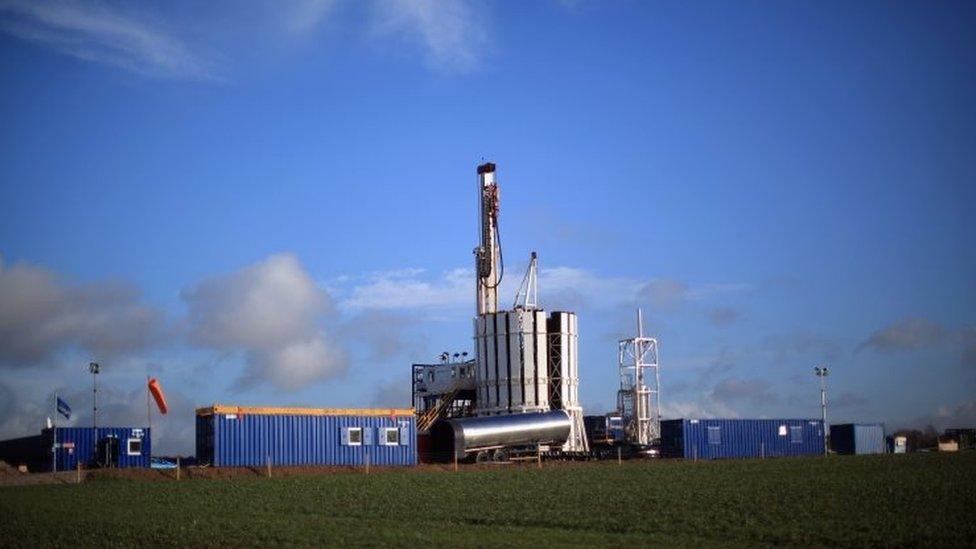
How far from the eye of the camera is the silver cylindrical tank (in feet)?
209

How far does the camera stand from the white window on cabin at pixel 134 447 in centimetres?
5419

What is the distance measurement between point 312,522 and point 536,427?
33.1 meters

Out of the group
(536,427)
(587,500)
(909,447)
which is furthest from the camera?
(909,447)

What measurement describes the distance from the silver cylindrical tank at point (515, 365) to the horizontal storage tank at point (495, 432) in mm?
4675

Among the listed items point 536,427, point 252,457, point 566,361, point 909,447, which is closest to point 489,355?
point 566,361

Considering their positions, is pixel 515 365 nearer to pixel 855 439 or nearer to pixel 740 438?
pixel 740 438

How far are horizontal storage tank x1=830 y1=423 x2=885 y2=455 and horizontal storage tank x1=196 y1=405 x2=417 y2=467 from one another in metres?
36.3

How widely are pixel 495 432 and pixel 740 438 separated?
18.1 meters

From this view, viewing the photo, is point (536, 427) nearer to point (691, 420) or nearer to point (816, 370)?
point (691, 420)

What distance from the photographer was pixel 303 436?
51.6 m

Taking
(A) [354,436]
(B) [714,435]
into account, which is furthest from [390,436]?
(B) [714,435]

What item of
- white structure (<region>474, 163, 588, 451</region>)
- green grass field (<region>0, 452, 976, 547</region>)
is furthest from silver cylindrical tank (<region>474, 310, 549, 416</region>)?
green grass field (<region>0, 452, 976, 547</region>)

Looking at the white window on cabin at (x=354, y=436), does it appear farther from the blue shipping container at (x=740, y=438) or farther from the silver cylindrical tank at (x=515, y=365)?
the blue shipping container at (x=740, y=438)

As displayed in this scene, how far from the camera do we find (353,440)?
53.4 m
